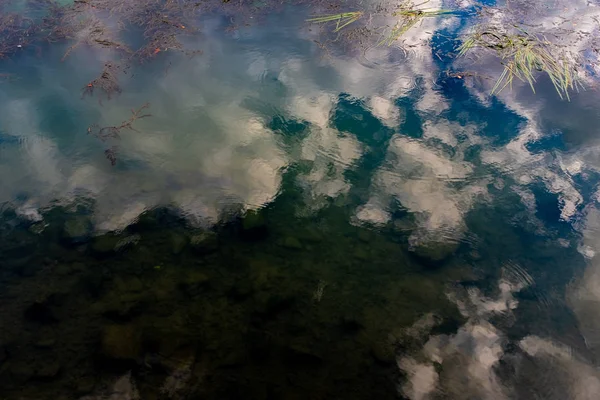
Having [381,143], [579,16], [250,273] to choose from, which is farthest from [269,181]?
[579,16]

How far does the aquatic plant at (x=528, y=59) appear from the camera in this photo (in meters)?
6.40

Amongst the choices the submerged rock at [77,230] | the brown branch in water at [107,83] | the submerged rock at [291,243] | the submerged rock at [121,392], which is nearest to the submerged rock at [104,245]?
the submerged rock at [77,230]

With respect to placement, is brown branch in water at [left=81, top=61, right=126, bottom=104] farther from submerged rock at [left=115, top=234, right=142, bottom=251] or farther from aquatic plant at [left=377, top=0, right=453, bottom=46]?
aquatic plant at [left=377, top=0, right=453, bottom=46]

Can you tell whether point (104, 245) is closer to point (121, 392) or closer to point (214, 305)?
point (214, 305)

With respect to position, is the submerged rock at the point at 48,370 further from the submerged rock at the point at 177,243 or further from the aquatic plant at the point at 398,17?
the aquatic plant at the point at 398,17

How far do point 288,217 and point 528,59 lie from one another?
527cm

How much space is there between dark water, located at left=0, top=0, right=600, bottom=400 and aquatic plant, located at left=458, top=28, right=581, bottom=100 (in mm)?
211

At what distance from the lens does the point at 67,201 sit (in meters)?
4.87

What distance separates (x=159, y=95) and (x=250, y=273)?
3571 mm

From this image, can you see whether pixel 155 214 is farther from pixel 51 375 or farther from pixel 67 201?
pixel 51 375

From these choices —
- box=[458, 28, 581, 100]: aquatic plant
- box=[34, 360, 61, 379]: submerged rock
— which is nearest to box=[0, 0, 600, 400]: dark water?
box=[34, 360, 61, 379]: submerged rock

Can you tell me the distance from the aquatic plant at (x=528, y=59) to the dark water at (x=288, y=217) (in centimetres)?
21

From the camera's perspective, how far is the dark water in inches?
144

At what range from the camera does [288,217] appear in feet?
15.9
